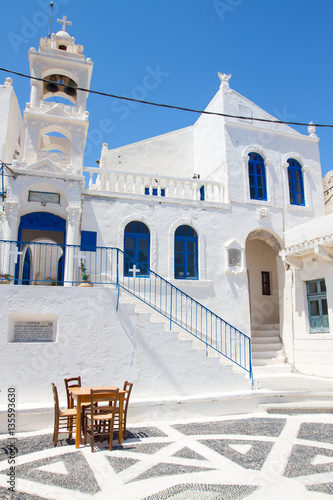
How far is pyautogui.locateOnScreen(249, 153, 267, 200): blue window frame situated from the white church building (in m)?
0.05

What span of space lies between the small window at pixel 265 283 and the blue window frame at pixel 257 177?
11.0 ft

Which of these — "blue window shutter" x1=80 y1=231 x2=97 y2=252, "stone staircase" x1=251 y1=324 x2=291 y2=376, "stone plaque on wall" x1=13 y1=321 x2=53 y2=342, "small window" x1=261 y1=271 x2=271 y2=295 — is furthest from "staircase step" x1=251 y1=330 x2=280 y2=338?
"stone plaque on wall" x1=13 y1=321 x2=53 y2=342

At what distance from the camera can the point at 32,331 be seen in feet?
27.3

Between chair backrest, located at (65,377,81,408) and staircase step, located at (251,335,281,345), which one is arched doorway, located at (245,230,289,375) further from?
chair backrest, located at (65,377,81,408)

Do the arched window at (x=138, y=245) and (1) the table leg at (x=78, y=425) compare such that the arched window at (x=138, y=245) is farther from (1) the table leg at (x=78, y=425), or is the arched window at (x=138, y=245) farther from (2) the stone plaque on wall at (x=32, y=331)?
(1) the table leg at (x=78, y=425)

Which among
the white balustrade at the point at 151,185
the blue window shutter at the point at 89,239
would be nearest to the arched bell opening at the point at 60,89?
the white balustrade at the point at 151,185

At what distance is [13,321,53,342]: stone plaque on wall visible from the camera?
325 inches

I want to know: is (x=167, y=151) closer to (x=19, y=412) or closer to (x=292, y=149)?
(x=292, y=149)

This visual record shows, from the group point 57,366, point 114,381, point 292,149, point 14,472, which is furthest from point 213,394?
point 292,149

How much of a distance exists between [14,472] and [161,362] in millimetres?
3975

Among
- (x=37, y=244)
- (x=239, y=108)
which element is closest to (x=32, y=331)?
(x=37, y=244)

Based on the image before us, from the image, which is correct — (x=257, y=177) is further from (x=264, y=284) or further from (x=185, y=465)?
(x=185, y=465)

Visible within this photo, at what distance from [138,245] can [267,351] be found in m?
5.60

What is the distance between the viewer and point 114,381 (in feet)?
27.3
